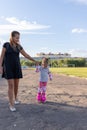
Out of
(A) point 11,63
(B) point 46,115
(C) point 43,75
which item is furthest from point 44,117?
(C) point 43,75

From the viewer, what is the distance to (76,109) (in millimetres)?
9234

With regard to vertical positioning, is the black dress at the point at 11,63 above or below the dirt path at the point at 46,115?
above

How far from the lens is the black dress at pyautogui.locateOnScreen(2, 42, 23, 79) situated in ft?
30.3

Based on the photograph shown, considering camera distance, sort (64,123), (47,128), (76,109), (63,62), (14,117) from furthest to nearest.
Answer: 1. (63,62)
2. (76,109)
3. (14,117)
4. (64,123)
5. (47,128)

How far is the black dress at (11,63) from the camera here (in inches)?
364

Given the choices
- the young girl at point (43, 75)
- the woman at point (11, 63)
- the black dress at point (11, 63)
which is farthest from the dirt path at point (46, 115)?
the black dress at point (11, 63)

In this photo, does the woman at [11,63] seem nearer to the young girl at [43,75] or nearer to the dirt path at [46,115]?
the dirt path at [46,115]

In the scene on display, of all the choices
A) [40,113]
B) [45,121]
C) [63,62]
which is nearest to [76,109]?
[40,113]

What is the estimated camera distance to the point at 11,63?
9352 millimetres

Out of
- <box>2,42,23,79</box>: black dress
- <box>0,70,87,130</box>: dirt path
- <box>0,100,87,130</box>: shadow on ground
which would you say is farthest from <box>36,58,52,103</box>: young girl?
<box>2,42,23,79</box>: black dress

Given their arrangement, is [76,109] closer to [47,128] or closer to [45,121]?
[45,121]

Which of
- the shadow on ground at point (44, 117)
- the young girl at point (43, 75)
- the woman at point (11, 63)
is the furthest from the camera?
the young girl at point (43, 75)

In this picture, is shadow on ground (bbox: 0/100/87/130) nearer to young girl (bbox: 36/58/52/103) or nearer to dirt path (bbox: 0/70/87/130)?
dirt path (bbox: 0/70/87/130)

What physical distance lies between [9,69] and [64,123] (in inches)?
98.4
